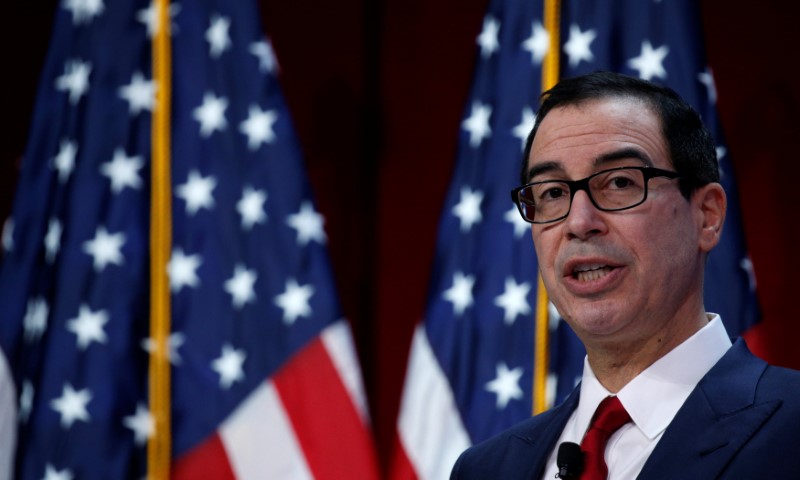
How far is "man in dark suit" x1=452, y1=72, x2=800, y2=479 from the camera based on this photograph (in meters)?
1.27

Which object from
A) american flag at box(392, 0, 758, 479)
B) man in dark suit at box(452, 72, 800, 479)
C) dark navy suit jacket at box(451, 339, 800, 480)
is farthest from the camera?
american flag at box(392, 0, 758, 479)

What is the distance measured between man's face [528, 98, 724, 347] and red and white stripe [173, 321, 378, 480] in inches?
65.4

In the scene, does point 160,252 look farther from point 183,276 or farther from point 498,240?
point 498,240

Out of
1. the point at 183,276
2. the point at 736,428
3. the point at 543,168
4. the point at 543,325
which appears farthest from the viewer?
the point at 183,276

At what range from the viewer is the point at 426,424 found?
2887 mm

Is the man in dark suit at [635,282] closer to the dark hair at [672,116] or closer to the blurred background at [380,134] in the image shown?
the dark hair at [672,116]

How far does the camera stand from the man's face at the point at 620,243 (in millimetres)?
1330


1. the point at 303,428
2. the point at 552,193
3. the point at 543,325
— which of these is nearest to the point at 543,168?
the point at 552,193

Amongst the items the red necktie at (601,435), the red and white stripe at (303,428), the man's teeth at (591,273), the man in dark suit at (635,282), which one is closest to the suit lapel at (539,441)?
the man in dark suit at (635,282)

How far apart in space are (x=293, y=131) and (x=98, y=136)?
626 mm

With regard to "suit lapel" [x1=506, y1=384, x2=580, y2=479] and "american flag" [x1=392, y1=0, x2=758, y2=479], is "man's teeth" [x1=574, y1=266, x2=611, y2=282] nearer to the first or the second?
"suit lapel" [x1=506, y1=384, x2=580, y2=479]

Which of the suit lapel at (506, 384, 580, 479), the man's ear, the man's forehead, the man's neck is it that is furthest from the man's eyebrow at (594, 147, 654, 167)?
the suit lapel at (506, 384, 580, 479)

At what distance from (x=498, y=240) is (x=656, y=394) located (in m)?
1.53

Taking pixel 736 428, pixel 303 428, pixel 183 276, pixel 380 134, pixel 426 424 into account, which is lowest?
pixel 736 428
